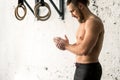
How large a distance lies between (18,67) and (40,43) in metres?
0.42

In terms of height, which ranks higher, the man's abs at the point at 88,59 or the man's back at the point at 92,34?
the man's back at the point at 92,34

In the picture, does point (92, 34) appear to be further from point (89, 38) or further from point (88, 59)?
point (88, 59)

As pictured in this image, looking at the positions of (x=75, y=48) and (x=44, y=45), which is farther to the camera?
(x=44, y=45)

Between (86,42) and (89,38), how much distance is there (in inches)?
1.0

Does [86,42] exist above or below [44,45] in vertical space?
above

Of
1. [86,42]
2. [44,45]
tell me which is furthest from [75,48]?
[44,45]

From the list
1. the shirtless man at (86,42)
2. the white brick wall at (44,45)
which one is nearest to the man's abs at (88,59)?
the shirtless man at (86,42)

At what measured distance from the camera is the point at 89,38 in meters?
1.40

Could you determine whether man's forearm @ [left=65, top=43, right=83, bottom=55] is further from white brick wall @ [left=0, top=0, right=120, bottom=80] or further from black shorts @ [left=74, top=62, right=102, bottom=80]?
white brick wall @ [left=0, top=0, right=120, bottom=80]

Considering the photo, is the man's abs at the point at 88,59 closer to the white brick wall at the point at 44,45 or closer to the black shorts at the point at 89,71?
the black shorts at the point at 89,71

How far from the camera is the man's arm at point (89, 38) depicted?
1399mm

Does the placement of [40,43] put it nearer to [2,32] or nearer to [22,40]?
[22,40]

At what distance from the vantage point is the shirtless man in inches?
55.5

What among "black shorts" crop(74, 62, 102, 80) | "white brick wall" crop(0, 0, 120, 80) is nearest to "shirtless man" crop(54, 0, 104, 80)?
"black shorts" crop(74, 62, 102, 80)
